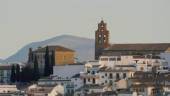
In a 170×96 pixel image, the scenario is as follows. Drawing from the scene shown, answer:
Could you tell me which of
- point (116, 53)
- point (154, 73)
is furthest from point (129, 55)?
point (154, 73)

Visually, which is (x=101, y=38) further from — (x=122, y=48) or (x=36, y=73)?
(x=36, y=73)

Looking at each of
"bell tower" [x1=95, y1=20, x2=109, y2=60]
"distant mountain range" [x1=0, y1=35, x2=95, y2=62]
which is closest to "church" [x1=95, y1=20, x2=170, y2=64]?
"bell tower" [x1=95, y1=20, x2=109, y2=60]

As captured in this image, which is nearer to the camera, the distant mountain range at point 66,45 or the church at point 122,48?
the church at point 122,48

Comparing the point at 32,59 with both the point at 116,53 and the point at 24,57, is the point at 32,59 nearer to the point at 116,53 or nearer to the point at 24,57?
the point at 116,53

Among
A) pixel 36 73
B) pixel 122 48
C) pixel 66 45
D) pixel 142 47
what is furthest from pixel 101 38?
pixel 66 45

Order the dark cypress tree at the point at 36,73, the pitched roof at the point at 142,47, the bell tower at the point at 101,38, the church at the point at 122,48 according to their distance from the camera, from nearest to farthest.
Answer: the church at the point at 122,48
the dark cypress tree at the point at 36,73
the pitched roof at the point at 142,47
the bell tower at the point at 101,38

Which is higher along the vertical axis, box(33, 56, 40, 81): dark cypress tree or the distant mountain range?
the distant mountain range

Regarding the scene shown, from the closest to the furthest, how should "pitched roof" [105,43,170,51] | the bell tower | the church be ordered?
the church
"pitched roof" [105,43,170,51]
the bell tower

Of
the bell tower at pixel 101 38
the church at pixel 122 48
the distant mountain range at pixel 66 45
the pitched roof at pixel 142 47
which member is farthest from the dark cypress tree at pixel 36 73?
the distant mountain range at pixel 66 45

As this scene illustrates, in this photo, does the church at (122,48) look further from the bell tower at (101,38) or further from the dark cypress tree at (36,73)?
the dark cypress tree at (36,73)

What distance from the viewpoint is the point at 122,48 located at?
90312 mm

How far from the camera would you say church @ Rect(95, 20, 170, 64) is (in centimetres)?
8794

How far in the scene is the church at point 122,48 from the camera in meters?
87.9

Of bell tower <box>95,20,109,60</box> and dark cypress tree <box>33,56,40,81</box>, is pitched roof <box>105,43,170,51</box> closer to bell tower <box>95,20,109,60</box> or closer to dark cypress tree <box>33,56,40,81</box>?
bell tower <box>95,20,109,60</box>
